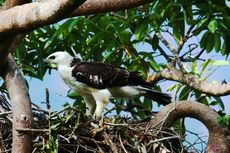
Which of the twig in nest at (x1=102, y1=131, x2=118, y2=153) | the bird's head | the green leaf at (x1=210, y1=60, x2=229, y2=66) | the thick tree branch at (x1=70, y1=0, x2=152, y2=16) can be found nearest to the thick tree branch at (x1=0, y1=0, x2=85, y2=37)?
the thick tree branch at (x1=70, y1=0, x2=152, y2=16)

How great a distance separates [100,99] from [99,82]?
142 millimetres

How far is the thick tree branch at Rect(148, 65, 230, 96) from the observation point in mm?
4957

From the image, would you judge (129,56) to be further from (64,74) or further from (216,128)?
(216,128)

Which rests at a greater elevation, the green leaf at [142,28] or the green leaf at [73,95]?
the green leaf at [142,28]

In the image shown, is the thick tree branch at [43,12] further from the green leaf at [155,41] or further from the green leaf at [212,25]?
the green leaf at [155,41]

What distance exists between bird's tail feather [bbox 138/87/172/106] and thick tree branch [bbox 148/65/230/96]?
13 centimetres

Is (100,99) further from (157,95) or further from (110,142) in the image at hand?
(110,142)

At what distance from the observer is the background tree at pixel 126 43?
12.7ft

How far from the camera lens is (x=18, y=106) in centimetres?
446

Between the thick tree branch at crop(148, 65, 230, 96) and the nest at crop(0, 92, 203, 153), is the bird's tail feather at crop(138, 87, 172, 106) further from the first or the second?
the nest at crop(0, 92, 203, 153)

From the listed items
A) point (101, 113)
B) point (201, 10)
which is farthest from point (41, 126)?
point (201, 10)

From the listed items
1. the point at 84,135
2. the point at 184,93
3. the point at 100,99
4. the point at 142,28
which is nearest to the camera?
the point at 84,135

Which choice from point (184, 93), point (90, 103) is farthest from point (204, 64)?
point (90, 103)

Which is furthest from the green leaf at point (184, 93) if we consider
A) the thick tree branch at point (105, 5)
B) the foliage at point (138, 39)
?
the thick tree branch at point (105, 5)
